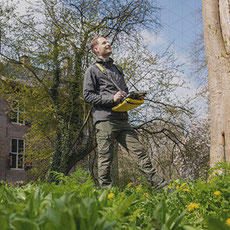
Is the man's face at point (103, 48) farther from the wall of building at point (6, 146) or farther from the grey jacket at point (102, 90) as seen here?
the wall of building at point (6, 146)

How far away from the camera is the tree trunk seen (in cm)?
534

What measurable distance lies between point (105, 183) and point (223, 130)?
2322mm

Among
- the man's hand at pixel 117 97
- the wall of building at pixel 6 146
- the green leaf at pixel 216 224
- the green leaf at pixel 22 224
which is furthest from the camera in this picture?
the wall of building at pixel 6 146

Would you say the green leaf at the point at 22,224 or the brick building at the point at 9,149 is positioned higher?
the brick building at the point at 9,149

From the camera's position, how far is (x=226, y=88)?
545 cm

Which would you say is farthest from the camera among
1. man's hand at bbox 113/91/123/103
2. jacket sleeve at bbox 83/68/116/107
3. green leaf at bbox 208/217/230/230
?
jacket sleeve at bbox 83/68/116/107

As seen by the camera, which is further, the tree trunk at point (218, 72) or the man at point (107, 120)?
the tree trunk at point (218, 72)

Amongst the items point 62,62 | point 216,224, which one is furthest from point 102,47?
point 62,62

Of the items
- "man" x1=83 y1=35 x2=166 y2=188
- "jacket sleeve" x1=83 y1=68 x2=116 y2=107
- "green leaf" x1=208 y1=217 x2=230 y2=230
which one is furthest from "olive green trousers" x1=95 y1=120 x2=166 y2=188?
"green leaf" x1=208 y1=217 x2=230 y2=230

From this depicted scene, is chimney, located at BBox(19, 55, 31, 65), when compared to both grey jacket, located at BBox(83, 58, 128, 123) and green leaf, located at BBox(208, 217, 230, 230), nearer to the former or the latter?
grey jacket, located at BBox(83, 58, 128, 123)

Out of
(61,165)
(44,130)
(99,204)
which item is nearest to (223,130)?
(99,204)

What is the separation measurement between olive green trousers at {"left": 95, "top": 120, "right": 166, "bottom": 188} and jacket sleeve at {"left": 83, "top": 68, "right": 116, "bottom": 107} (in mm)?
256

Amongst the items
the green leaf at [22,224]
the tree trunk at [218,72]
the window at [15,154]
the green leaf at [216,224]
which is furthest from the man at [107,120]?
the window at [15,154]

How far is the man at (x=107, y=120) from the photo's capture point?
13.5 ft
